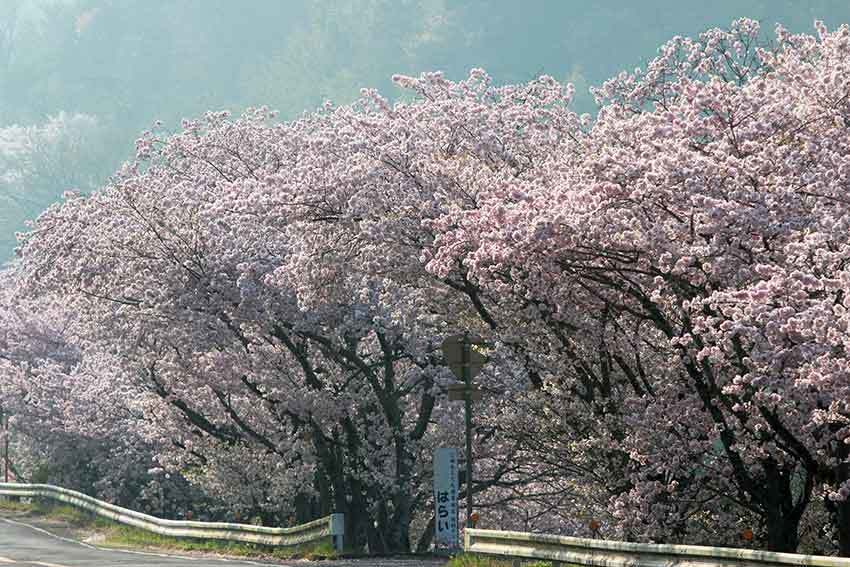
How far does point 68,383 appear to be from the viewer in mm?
51969

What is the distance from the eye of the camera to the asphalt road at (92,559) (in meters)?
24.0

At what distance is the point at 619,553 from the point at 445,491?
7.21m

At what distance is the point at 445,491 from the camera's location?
2592cm

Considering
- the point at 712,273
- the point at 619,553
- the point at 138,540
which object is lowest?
the point at 619,553

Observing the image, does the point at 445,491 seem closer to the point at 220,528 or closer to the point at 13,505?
the point at 220,528

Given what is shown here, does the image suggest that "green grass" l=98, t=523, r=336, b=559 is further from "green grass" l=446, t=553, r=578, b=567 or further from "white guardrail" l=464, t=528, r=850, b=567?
"white guardrail" l=464, t=528, r=850, b=567

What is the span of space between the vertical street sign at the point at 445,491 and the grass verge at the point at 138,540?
3141 millimetres

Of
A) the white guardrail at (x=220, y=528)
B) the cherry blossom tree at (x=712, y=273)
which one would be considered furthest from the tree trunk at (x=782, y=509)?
the white guardrail at (x=220, y=528)

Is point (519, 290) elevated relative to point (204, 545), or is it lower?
elevated

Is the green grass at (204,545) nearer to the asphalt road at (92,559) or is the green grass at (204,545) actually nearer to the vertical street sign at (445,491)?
the asphalt road at (92,559)

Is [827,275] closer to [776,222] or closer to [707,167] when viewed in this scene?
[776,222]

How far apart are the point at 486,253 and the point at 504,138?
6.47 metres

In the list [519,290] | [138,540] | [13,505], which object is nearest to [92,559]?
[519,290]

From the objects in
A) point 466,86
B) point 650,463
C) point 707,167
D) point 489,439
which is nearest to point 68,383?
point 489,439
